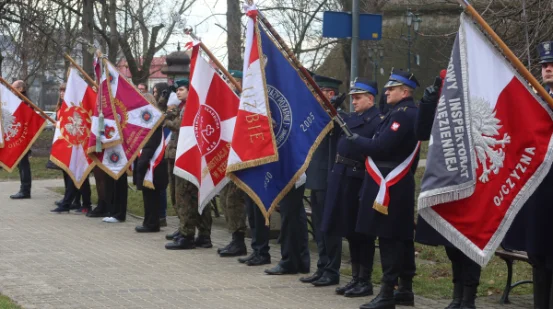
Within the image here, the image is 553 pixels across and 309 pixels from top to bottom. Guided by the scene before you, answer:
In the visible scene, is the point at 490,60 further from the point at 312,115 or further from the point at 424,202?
the point at 312,115

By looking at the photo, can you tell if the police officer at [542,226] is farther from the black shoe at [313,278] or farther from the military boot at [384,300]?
the black shoe at [313,278]

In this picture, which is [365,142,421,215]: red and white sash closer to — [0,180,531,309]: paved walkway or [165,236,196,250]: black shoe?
[0,180,531,309]: paved walkway

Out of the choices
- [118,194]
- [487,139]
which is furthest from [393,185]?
[118,194]

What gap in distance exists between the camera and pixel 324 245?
8695 millimetres

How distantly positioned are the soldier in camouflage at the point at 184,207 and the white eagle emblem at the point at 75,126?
3452mm

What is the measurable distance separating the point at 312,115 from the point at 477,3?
21.7ft

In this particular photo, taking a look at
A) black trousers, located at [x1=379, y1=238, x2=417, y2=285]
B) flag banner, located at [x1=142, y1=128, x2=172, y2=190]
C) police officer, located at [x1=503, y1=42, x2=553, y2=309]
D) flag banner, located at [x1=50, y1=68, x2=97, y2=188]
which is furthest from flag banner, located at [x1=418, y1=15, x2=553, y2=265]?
flag banner, located at [x1=50, y1=68, x2=97, y2=188]

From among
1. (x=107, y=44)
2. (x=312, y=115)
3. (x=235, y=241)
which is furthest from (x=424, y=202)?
(x=107, y=44)

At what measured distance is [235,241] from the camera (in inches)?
408

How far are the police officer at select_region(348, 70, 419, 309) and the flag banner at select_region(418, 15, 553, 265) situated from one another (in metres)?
0.94

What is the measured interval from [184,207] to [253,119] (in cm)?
251

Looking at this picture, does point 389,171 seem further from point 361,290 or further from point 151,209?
point 151,209

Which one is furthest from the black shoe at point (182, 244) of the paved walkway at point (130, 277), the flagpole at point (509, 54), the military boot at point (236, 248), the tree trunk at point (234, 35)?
the tree trunk at point (234, 35)

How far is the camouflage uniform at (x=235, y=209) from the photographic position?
10.3 m
